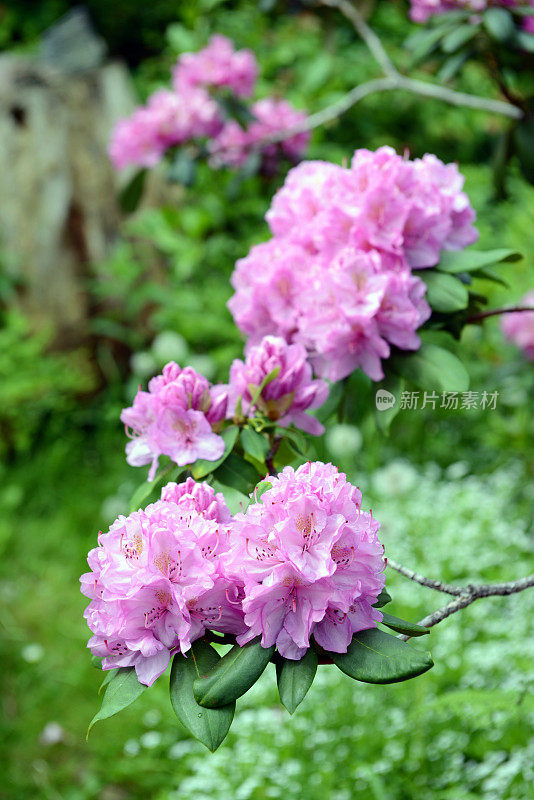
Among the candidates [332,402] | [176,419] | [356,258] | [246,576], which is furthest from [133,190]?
[246,576]

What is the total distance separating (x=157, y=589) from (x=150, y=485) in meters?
0.23

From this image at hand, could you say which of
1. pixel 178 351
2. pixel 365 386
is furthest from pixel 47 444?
pixel 365 386

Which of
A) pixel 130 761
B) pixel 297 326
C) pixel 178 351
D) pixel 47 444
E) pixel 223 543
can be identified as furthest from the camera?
pixel 47 444

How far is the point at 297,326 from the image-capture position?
1.10 metres

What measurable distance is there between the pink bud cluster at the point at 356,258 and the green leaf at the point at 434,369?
3 centimetres

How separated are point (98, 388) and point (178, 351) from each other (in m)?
0.84

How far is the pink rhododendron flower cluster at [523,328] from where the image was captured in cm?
235

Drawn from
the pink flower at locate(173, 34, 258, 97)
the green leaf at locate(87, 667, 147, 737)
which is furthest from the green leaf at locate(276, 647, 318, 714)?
the pink flower at locate(173, 34, 258, 97)

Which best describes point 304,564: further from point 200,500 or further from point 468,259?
point 468,259

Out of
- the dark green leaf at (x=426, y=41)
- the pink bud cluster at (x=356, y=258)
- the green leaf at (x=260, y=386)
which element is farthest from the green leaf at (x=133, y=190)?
the green leaf at (x=260, y=386)

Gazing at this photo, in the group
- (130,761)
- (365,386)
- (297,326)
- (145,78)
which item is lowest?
(130,761)

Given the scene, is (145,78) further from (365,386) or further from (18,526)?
(365,386)

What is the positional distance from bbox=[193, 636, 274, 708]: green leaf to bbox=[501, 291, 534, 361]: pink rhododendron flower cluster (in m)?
1.86

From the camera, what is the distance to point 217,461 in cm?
90
